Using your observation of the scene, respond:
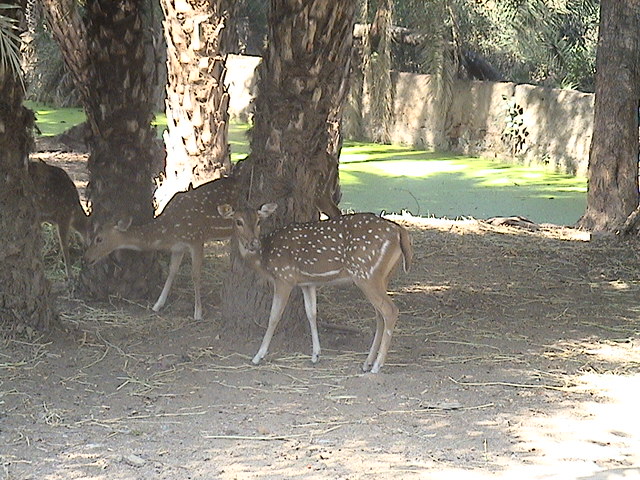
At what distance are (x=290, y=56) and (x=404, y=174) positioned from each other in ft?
35.3

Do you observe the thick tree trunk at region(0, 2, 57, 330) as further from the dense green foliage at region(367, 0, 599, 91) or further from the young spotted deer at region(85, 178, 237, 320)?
the dense green foliage at region(367, 0, 599, 91)

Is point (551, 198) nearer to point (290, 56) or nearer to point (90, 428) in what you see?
point (290, 56)

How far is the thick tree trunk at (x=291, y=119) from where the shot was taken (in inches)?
276

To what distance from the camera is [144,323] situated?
7.93m

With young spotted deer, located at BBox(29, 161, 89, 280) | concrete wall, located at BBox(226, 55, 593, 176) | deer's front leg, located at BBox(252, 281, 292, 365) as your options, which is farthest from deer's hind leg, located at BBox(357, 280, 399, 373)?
concrete wall, located at BBox(226, 55, 593, 176)

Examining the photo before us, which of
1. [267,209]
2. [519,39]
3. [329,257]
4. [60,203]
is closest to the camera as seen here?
[329,257]

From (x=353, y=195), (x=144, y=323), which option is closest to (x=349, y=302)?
(x=144, y=323)

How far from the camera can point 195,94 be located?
10.9 meters

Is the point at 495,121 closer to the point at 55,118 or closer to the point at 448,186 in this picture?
the point at 448,186

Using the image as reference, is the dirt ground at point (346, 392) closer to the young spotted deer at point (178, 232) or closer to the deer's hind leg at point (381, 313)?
the deer's hind leg at point (381, 313)

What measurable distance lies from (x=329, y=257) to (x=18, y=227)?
1.92m

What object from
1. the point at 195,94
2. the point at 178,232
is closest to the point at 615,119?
the point at 195,94

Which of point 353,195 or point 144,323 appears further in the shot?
point 353,195

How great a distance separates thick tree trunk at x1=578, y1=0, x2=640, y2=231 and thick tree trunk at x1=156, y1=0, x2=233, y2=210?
405 centimetres
